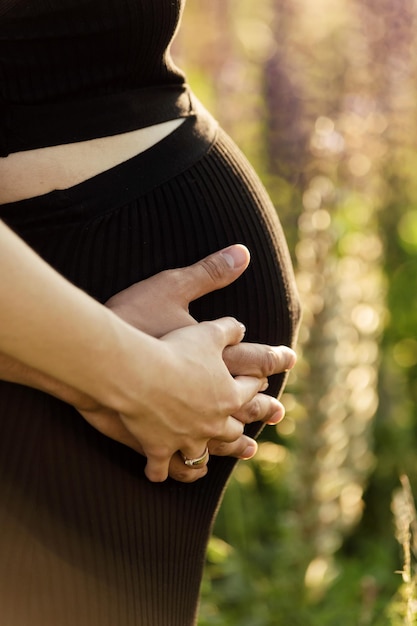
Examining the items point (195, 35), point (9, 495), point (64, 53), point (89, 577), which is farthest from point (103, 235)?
point (195, 35)

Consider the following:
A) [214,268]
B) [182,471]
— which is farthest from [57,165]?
[182,471]

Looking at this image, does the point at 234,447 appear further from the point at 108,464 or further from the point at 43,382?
the point at 43,382

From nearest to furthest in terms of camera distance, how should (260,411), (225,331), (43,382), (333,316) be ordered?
1. (43,382)
2. (225,331)
3. (260,411)
4. (333,316)

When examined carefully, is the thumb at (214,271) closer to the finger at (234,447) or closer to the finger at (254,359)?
the finger at (254,359)

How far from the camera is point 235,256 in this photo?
4.47 feet

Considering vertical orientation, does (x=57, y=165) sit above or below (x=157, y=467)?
above

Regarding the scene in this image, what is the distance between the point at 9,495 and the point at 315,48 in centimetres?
361

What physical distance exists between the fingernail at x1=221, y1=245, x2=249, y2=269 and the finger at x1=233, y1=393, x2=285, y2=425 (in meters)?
0.21

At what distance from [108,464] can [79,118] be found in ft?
1.69

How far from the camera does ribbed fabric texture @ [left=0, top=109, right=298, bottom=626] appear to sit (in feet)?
4.17

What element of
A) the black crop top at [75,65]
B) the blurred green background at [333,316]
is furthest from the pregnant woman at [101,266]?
the blurred green background at [333,316]

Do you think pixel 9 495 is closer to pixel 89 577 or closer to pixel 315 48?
pixel 89 577

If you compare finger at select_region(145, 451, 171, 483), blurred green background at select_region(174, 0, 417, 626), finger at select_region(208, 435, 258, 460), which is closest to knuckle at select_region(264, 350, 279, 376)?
finger at select_region(208, 435, 258, 460)

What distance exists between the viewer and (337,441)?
2.68 metres
